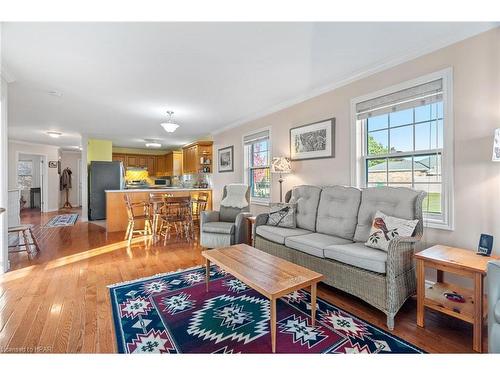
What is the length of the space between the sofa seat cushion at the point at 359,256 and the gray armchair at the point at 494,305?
645 mm

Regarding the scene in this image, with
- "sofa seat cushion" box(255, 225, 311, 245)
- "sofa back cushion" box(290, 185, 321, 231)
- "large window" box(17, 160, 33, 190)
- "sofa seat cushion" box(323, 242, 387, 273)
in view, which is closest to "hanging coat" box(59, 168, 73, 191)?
"large window" box(17, 160, 33, 190)

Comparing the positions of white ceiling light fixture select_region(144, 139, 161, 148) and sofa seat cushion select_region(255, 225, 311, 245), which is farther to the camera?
white ceiling light fixture select_region(144, 139, 161, 148)

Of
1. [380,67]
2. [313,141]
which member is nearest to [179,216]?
[313,141]

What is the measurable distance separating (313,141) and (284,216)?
123 centimetres

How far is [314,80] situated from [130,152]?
787cm

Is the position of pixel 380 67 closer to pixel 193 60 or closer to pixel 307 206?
pixel 307 206

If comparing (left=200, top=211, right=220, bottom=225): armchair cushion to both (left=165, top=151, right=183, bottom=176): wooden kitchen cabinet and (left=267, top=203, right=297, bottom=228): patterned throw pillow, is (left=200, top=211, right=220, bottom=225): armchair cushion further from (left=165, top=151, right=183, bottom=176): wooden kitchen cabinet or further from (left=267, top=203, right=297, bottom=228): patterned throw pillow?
(left=165, top=151, right=183, bottom=176): wooden kitchen cabinet

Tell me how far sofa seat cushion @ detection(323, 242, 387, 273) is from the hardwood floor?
1.35 feet

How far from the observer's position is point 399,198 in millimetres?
2365

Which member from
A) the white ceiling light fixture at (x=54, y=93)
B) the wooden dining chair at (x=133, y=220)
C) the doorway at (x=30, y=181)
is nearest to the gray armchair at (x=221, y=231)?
the wooden dining chair at (x=133, y=220)

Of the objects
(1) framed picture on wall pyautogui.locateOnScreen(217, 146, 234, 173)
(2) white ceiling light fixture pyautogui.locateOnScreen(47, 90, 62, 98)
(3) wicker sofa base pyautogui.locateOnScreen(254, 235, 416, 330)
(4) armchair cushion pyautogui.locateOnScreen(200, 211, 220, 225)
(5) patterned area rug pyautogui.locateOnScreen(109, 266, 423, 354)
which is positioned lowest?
(5) patterned area rug pyautogui.locateOnScreen(109, 266, 423, 354)

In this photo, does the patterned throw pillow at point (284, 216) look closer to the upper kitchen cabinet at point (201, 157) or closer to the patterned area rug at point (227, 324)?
the patterned area rug at point (227, 324)

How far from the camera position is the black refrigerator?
696 centimetres

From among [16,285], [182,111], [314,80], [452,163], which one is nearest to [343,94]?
[314,80]
